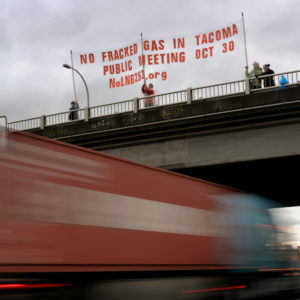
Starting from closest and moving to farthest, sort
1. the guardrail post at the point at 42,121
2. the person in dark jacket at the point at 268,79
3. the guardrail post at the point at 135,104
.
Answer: the person in dark jacket at the point at 268,79
the guardrail post at the point at 135,104
the guardrail post at the point at 42,121

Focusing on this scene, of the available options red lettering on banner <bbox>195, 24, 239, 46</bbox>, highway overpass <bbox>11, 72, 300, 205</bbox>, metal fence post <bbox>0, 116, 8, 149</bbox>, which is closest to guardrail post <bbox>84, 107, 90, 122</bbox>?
highway overpass <bbox>11, 72, 300, 205</bbox>

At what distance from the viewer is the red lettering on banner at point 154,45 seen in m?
28.0

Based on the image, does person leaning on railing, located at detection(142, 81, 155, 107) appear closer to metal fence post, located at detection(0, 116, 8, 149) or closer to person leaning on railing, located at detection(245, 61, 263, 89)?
person leaning on railing, located at detection(245, 61, 263, 89)

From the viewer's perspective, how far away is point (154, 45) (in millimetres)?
28484

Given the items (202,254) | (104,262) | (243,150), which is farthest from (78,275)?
(243,150)

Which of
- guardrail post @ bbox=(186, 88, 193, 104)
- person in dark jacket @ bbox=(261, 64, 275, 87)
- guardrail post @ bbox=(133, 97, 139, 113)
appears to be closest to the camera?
person in dark jacket @ bbox=(261, 64, 275, 87)

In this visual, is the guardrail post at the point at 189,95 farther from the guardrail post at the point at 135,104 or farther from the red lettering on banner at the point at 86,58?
the red lettering on banner at the point at 86,58

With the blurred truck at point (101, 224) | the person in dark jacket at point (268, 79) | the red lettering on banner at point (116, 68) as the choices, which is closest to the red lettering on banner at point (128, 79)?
the red lettering on banner at point (116, 68)

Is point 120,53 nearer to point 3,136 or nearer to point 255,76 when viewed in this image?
point 255,76

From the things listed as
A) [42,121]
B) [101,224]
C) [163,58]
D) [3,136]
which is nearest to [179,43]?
[163,58]

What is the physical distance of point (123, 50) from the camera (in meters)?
29.3

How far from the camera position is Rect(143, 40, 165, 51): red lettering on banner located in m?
28.0

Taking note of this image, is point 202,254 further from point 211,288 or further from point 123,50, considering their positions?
point 123,50

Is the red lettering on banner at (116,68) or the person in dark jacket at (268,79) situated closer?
the person in dark jacket at (268,79)
